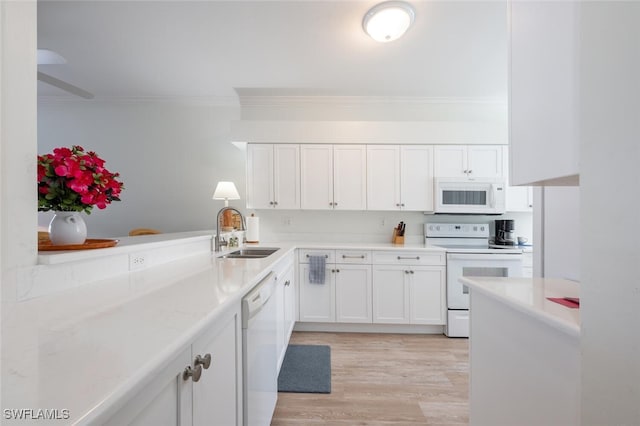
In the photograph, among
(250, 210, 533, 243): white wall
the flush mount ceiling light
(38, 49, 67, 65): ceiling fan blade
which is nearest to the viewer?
the flush mount ceiling light

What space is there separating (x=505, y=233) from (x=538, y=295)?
105 inches

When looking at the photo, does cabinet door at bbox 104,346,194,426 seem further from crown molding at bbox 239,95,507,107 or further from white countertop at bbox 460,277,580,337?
crown molding at bbox 239,95,507,107

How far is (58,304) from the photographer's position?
34.2 inches

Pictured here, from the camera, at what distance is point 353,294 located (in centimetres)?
291

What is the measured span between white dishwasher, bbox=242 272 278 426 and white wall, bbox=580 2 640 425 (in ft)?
3.39

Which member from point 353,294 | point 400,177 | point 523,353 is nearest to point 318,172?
point 400,177

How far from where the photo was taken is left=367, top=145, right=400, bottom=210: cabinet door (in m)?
3.21

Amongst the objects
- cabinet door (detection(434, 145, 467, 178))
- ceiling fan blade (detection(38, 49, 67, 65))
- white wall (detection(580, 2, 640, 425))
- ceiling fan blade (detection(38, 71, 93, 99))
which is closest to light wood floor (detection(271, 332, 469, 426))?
white wall (detection(580, 2, 640, 425))

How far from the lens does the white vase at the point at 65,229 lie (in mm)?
1114

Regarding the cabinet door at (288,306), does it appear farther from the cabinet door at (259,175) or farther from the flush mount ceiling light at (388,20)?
the flush mount ceiling light at (388,20)

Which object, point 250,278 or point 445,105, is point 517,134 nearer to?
point 250,278

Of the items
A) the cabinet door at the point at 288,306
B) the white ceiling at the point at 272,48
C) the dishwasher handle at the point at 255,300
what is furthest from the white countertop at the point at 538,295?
the white ceiling at the point at 272,48

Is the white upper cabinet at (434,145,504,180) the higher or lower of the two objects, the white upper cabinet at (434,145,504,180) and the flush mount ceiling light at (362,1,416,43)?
the lower

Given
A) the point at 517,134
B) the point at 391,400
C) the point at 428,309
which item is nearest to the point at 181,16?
the point at 517,134
